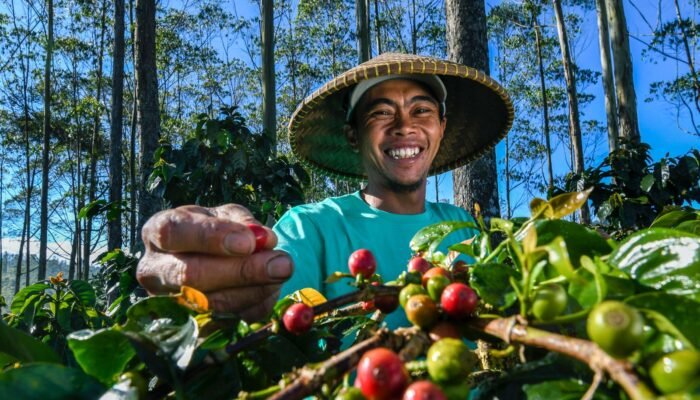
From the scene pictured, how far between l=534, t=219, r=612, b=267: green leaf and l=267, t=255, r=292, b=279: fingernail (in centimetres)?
27

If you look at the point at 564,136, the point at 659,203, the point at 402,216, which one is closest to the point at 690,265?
the point at 402,216

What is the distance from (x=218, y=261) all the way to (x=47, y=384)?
26 cm

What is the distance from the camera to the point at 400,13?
18188 millimetres

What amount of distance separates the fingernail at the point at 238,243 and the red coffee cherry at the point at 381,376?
0.91 ft

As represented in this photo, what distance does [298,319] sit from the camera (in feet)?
1.40

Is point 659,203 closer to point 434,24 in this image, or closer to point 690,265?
point 690,265

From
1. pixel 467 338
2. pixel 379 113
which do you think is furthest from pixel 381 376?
pixel 379 113

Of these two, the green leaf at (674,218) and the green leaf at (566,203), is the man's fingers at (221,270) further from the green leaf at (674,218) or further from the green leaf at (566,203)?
the green leaf at (674,218)

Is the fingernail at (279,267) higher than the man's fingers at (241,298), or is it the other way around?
the fingernail at (279,267)

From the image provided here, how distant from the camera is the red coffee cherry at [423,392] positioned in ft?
0.91

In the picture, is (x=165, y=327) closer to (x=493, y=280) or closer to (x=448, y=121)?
(x=493, y=280)

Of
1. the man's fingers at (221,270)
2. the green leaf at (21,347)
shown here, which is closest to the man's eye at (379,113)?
the man's fingers at (221,270)

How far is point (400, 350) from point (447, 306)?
1.9 inches

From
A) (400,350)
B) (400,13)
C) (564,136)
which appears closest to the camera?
(400,350)
